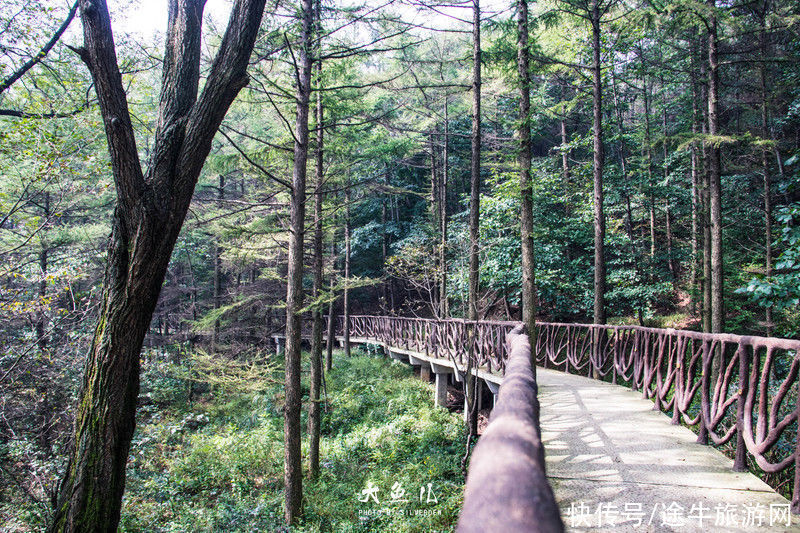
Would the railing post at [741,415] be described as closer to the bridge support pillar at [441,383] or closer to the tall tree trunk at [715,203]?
the tall tree trunk at [715,203]

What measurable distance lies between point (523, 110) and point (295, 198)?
179 inches

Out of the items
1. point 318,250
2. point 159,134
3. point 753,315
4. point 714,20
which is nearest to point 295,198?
Result: point 318,250

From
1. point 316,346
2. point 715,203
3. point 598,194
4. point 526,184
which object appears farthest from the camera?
point 598,194

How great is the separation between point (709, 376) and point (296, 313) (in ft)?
18.3

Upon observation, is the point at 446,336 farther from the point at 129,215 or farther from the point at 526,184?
the point at 129,215

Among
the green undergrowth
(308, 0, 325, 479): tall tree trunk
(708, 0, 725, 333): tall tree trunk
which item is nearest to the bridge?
→ (708, 0, 725, 333): tall tree trunk

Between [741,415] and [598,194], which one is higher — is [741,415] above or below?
below

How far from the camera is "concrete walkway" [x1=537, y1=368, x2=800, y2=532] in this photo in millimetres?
2570

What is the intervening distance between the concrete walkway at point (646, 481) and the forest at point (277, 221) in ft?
6.35

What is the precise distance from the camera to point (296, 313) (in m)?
6.68

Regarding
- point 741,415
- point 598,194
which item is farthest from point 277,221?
point 741,415

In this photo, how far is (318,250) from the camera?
8953 mm

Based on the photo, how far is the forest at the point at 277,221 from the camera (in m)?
3.23

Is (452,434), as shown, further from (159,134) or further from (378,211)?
(378,211)
